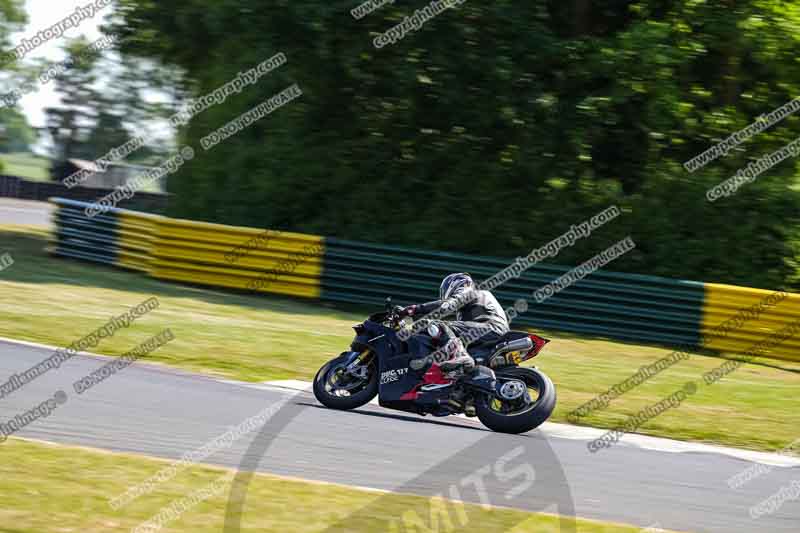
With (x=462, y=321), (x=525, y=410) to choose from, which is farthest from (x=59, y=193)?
(x=525, y=410)

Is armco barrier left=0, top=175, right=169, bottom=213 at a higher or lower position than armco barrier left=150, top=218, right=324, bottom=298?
lower

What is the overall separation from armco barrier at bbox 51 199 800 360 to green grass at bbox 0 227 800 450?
1.45ft

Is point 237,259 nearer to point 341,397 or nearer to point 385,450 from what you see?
point 341,397

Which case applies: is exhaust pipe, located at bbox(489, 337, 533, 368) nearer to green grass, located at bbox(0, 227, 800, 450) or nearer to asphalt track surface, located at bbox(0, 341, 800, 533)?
asphalt track surface, located at bbox(0, 341, 800, 533)

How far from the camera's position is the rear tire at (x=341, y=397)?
34.9 ft

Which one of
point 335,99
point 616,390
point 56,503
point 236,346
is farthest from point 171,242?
point 56,503

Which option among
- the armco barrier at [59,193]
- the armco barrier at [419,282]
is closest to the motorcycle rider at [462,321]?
the armco barrier at [419,282]

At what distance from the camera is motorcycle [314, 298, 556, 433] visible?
10.2m

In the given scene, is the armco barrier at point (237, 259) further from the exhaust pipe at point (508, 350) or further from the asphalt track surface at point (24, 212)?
the exhaust pipe at point (508, 350)

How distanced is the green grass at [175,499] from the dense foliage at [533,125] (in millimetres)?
13815

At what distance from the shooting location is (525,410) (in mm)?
10148

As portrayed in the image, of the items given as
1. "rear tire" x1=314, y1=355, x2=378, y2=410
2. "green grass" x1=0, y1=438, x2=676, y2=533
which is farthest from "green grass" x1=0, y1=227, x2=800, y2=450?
"green grass" x1=0, y1=438, x2=676, y2=533

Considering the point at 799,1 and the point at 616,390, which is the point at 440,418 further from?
the point at 799,1

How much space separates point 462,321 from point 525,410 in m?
1.05
